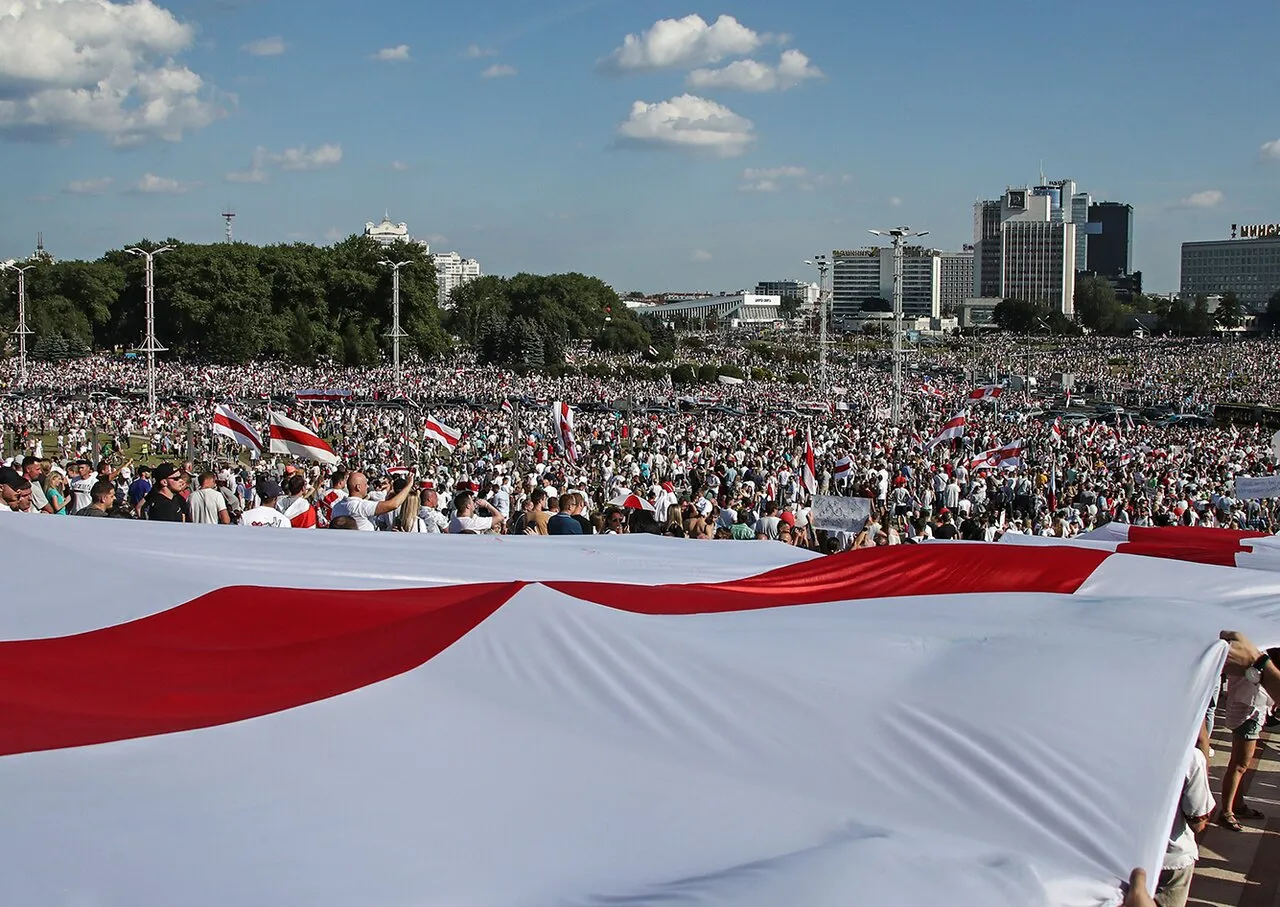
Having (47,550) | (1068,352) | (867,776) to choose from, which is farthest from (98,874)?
(1068,352)

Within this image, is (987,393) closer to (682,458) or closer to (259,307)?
(682,458)

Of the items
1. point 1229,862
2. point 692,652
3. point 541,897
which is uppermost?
point 692,652

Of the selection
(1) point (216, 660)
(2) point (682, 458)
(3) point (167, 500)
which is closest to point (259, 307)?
(2) point (682, 458)

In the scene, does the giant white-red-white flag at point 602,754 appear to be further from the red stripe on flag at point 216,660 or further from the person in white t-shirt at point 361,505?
the person in white t-shirt at point 361,505

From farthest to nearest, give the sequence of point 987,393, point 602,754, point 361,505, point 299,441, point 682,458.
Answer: point 987,393, point 682,458, point 299,441, point 361,505, point 602,754

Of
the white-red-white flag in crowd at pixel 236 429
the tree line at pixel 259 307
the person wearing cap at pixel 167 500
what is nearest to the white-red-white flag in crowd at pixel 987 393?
the white-red-white flag in crowd at pixel 236 429

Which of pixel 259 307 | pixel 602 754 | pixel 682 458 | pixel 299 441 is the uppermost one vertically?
pixel 259 307

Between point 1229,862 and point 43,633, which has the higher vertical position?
point 43,633

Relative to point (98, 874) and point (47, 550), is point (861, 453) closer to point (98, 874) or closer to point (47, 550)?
point (47, 550)
